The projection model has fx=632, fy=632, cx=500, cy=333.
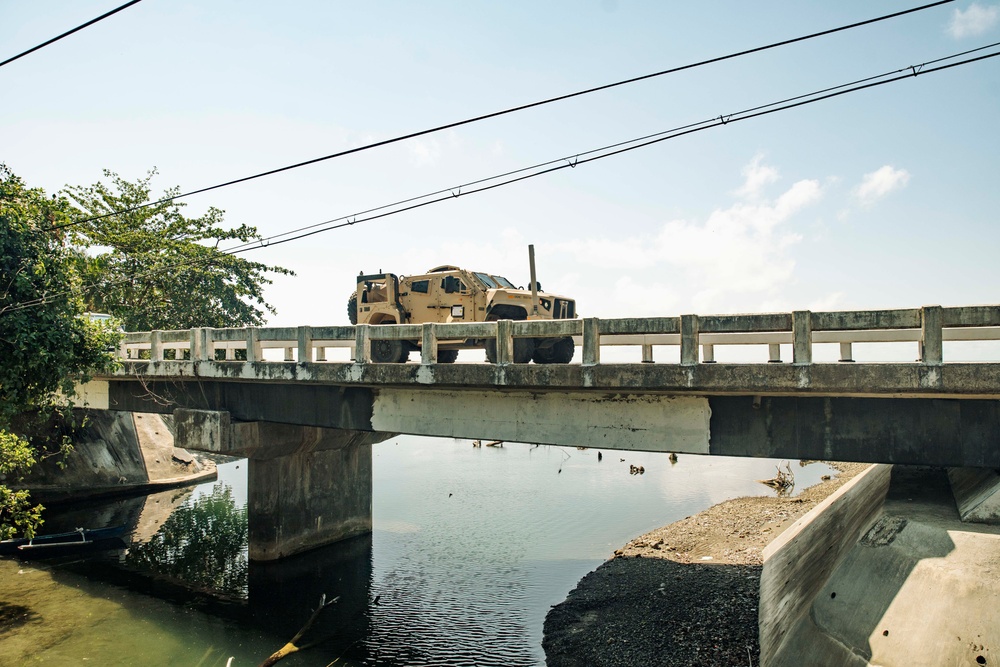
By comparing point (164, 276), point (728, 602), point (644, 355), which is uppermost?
point (164, 276)

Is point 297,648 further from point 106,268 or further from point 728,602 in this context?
point 106,268

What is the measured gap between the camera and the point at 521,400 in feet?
37.3

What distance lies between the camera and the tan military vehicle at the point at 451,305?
14.6 metres

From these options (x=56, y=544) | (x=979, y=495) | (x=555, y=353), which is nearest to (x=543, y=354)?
(x=555, y=353)

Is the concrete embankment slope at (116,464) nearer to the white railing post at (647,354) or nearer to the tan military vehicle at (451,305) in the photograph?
the tan military vehicle at (451,305)

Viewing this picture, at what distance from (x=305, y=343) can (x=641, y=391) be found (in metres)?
7.33

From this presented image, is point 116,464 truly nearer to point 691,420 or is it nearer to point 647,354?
point 647,354

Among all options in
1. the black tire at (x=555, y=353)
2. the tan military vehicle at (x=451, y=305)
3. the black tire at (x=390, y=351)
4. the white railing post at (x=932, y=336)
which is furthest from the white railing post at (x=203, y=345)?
the white railing post at (x=932, y=336)

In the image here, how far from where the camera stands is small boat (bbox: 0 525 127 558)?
1803 centimetres

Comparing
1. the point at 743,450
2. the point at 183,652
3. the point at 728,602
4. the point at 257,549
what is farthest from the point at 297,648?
the point at 743,450

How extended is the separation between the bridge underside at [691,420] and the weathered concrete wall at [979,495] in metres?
0.50

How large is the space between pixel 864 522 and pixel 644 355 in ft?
13.3

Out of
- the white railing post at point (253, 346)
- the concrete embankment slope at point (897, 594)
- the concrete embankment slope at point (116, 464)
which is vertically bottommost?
the concrete embankment slope at point (116, 464)

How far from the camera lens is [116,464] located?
26031 millimetres
